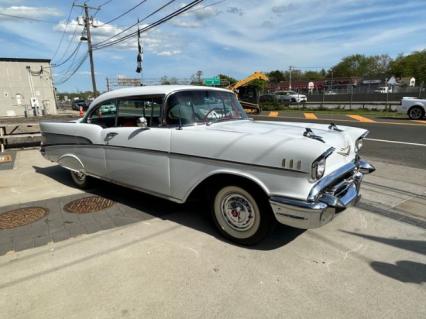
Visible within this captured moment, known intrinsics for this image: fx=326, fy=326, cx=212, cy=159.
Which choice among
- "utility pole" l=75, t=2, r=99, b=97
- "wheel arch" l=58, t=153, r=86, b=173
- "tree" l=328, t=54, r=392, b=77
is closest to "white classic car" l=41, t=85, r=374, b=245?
"wheel arch" l=58, t=153, r=86, b=173

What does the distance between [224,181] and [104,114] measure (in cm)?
241

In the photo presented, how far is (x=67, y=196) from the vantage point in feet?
16.9

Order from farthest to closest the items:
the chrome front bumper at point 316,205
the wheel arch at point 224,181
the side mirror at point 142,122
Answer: the side mirror at point 142,122 < the wheel arch at point 224,181 < the chrome front bumper at point 316,205

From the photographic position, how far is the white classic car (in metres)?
2.87

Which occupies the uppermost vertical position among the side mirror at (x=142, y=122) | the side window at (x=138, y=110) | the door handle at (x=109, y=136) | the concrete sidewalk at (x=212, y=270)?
the side window at (x=138, y=110)

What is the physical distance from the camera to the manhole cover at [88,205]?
177 inches

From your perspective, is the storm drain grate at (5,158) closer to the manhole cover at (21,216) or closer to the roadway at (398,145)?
the manhole cover at (21,216)

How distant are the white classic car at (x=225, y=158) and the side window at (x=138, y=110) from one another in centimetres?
1

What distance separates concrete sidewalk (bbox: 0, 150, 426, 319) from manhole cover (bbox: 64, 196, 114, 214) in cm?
19

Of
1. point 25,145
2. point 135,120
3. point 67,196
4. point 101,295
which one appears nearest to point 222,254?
point 101,295

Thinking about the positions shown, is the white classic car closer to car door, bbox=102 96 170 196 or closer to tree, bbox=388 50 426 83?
car door, bbox=102 96 170 196

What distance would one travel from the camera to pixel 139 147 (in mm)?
4020

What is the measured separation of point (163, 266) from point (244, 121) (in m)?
2.20

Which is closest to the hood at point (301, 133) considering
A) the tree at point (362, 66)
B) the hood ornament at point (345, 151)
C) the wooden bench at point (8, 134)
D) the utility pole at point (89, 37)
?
the hood ornament at point (345, 151)
